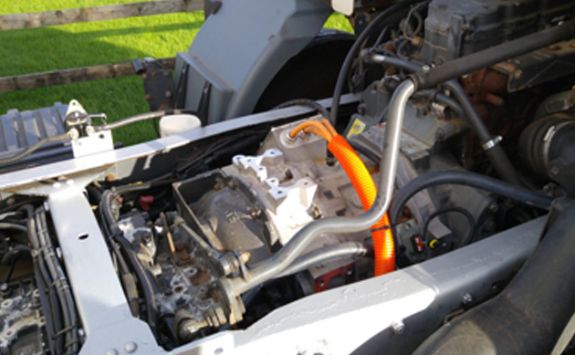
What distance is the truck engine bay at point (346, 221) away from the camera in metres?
1.46

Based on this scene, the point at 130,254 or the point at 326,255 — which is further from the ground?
the point at 130,254

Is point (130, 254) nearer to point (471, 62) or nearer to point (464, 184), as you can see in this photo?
point (464, 184)

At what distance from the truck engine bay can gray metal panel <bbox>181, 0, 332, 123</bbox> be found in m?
0.24

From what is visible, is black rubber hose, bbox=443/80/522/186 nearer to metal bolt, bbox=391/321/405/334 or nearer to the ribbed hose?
the ribbed hose

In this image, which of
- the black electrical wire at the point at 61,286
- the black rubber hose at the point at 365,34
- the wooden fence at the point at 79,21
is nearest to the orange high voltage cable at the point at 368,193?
the black rubber hose at the point at 365,34

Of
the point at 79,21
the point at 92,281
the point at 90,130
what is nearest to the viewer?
the point at 92,281

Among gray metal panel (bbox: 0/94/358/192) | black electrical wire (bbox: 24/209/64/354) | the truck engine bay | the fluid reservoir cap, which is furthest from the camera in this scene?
the fluid reservoir cap

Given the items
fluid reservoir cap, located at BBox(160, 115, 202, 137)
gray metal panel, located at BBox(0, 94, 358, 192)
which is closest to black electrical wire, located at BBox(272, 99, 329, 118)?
gray metal panel, located at BBox(0, 94, 358, 192)

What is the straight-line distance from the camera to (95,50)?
236 inches

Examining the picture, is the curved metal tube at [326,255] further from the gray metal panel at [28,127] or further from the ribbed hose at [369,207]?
the gray metal panel at [28,127]

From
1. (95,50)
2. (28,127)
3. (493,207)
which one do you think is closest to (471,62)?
(493,207)

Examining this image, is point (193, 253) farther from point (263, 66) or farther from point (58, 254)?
point (263, 66)

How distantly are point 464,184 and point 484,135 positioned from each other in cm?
17

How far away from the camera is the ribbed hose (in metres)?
1.72
